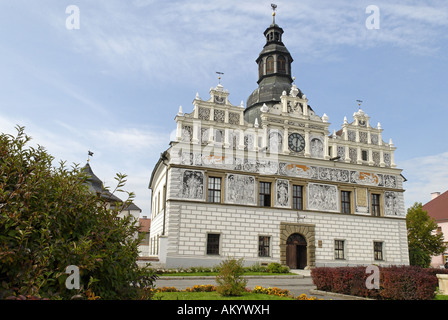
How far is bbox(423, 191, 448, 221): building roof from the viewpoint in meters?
55.0

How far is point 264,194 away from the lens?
27500 millimetres

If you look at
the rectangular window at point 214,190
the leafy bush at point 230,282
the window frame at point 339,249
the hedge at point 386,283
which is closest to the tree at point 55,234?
the leafy bush at point 230,282

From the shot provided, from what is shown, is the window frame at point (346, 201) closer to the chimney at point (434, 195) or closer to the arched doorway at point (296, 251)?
the arched doorway at point (296, 251)

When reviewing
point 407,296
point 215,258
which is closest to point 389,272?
point 407,296

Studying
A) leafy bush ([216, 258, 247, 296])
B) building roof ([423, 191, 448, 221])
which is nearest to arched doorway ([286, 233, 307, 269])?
leafy bush ([216, 258, 247, 296])

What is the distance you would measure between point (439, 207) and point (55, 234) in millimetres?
63481

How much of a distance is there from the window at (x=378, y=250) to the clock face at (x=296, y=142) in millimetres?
9768

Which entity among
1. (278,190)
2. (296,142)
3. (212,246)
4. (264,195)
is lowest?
(212,246)

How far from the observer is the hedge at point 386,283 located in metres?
12.5

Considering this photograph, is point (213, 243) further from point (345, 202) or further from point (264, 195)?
point (345, 202)

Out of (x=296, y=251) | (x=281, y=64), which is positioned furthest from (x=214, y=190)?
(x=281, y=64)

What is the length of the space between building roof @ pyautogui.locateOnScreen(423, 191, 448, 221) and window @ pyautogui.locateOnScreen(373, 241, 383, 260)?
30215 mm

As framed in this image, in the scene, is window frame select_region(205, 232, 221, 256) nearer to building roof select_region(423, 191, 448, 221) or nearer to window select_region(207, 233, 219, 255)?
window select_region(207, 233, 219, 255)
